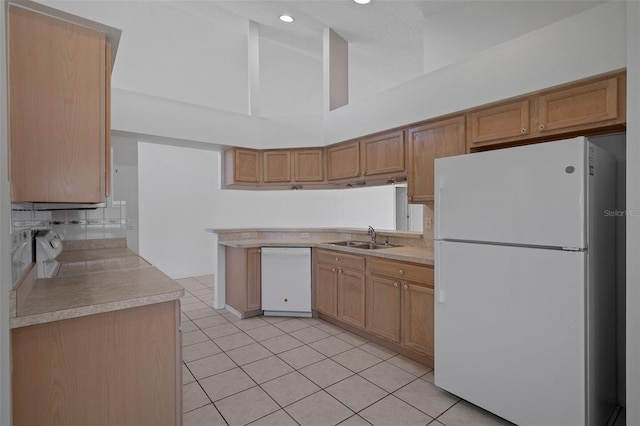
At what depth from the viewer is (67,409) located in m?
1.31

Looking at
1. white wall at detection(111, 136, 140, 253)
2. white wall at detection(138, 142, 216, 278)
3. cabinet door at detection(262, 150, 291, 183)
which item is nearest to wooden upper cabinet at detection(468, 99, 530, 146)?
cabinet door at detection(262, 150, 291, 183)

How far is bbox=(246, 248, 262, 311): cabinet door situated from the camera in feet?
12.2

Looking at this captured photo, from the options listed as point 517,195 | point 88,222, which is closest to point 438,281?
point 517,195

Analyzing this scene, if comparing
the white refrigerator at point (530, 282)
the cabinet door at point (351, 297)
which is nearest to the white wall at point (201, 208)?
the cabinet door at point (351, 297)

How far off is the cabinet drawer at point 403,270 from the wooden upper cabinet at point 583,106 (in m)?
1.25

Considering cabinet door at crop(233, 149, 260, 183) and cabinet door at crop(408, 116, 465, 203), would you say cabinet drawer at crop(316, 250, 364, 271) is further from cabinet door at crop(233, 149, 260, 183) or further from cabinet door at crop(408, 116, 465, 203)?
cabinet door at crop(233, 149, 260, 183)

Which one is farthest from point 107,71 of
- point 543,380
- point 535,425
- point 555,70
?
point 535,425

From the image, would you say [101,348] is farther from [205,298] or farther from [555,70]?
[205,298]

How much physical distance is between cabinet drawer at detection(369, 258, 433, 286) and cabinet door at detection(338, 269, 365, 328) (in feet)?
0.73

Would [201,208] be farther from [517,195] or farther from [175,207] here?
[517,195]

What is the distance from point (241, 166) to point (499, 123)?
2820 mm

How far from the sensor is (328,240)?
13.4 feet

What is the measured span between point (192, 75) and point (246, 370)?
13.0ft

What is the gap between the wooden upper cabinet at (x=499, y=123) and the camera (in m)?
2.21
